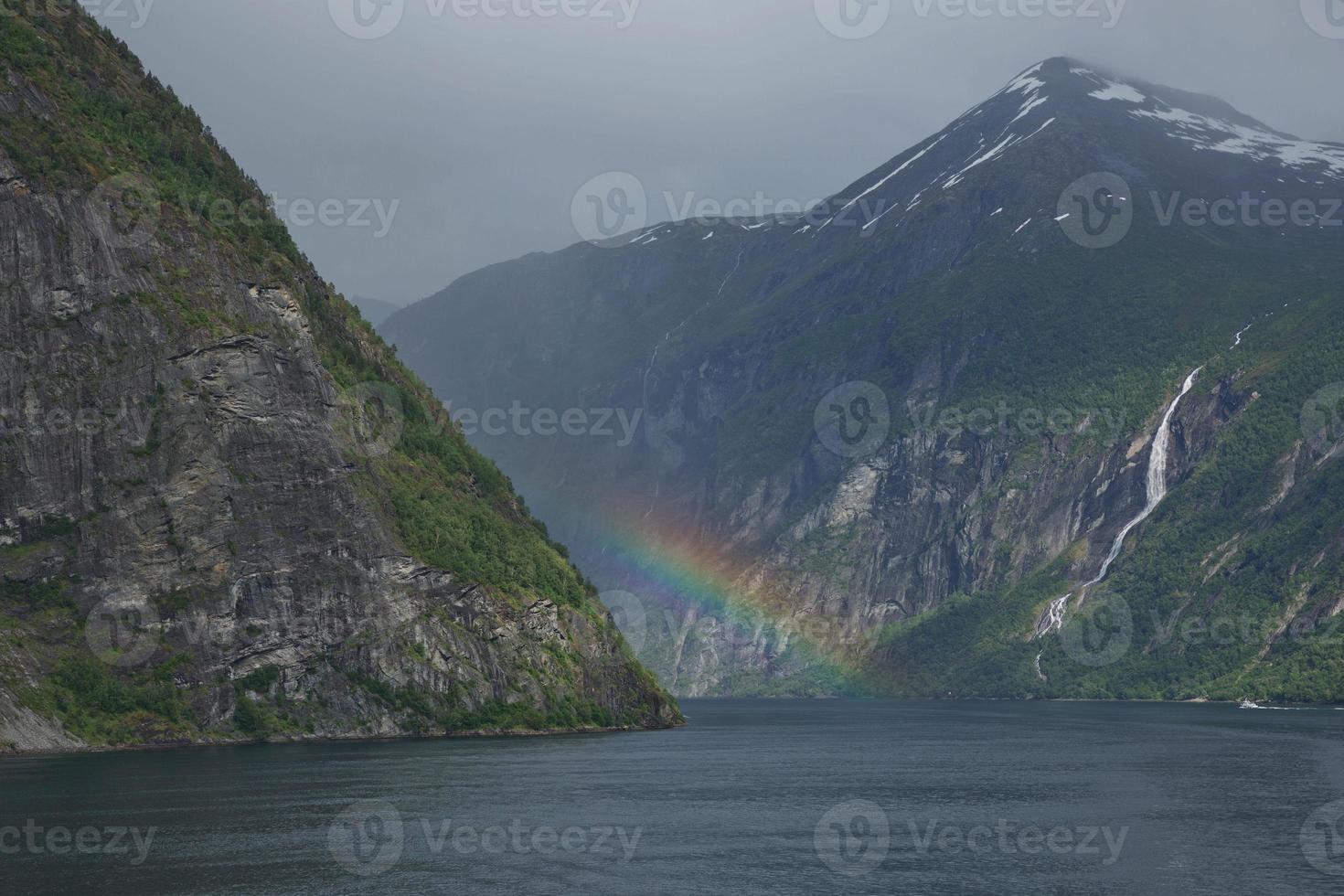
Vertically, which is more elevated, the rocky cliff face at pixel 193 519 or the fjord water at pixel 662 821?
the rocky cliff face at pixel 193 519

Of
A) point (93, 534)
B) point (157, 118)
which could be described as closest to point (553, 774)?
point (93, 534)

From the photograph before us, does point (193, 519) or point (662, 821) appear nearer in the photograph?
point (662, 821)

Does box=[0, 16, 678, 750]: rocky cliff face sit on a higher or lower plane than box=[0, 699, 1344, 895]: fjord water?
higher

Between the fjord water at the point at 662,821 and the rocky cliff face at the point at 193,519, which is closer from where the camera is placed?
the fjord water at the point at 662,821

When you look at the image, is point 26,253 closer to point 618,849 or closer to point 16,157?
point 16,157
